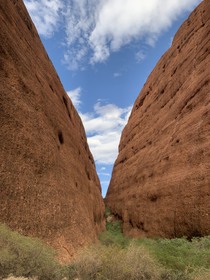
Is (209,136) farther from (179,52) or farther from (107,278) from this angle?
(179,52)

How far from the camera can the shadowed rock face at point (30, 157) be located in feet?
33.5

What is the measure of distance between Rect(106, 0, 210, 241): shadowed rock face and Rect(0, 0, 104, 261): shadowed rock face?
5.52 m

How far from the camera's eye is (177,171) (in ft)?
58.4

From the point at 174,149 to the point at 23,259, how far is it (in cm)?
1381

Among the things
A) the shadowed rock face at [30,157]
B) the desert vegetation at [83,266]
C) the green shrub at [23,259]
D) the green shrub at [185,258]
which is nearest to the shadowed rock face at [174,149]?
the green shrub at [185,258]

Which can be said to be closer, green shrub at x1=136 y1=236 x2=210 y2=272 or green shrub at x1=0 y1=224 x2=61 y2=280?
green shrub at x1=0 y1=224 x2=61 y2=280

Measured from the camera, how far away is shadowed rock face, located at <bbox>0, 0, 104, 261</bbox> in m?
10.2

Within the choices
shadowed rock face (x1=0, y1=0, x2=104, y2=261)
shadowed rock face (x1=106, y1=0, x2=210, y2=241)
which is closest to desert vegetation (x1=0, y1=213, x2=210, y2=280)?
shadowed rock face (x1=0, y1=0, x2=104, y2=261)

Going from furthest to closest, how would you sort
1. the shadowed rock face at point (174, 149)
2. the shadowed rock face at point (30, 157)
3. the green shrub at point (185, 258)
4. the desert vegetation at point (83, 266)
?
the shadowed rock face at point (174, 149), the shadowed rock face at point (30, 157), the green shrub at point (185, 258), the desert vegetation at point (83, 266)

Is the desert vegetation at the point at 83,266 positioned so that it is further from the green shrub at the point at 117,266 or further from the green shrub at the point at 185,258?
the green shrub at the point at 185,258

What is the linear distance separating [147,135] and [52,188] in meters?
16.9

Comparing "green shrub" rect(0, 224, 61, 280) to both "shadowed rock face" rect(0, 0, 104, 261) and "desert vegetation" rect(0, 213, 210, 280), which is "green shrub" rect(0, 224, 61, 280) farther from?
"shadowed rock face" rect(0, 0, 104, 261)

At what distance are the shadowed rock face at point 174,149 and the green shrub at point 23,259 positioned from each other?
8577 mm

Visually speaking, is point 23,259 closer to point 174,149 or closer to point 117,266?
point 117,266
